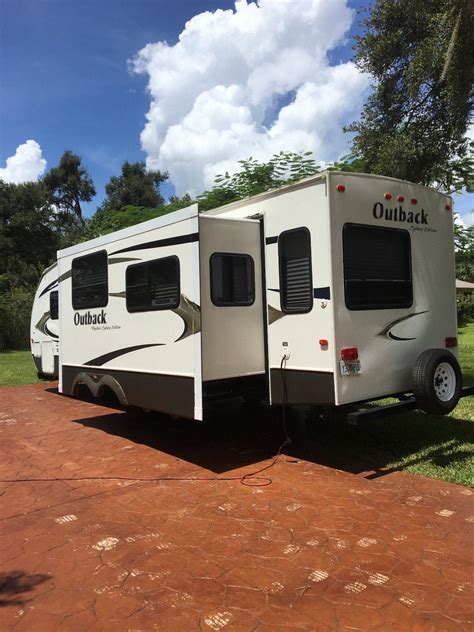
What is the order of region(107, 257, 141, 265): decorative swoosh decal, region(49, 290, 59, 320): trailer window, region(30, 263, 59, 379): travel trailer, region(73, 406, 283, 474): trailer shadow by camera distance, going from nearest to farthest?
region(73, 406, 283, 474): trailer shadow
region(107, 257, 141, 265): decorative swoosh decal
region(49, 290, 59, 320): trailer window
region(30, 263, 59, 379): travel trailer

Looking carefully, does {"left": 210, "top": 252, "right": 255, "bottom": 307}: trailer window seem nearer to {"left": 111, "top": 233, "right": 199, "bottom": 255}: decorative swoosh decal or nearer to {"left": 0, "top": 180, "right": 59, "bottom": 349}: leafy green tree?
{"left": 111, "top": 233, "right": 199, "bottom": 255}: decorative swoosh decal

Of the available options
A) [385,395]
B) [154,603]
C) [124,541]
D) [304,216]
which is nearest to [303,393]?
[385,395]

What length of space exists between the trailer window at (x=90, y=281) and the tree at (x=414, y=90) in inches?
207

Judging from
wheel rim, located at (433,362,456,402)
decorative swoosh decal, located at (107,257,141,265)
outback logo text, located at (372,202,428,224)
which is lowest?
wheel rim, located at (433,362,456,402)

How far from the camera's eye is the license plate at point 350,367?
17.1ft

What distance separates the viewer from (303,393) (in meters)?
5.48

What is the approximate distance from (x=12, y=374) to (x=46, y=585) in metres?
12.4

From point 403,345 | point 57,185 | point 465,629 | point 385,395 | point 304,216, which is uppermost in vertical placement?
point 57,185

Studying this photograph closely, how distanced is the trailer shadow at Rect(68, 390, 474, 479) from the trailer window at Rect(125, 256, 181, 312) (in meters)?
1.47

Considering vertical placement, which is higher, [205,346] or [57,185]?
[57,185]

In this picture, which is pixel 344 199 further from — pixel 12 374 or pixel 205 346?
pixel 12 374

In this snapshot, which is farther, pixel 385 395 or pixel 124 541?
pixel 385 395

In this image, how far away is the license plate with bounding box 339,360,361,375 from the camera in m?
5.20

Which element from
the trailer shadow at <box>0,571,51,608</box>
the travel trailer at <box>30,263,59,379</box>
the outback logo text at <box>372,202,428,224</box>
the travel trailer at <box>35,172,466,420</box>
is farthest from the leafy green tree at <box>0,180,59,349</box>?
the trailer shadow at <box>0,571,51,608</box>
